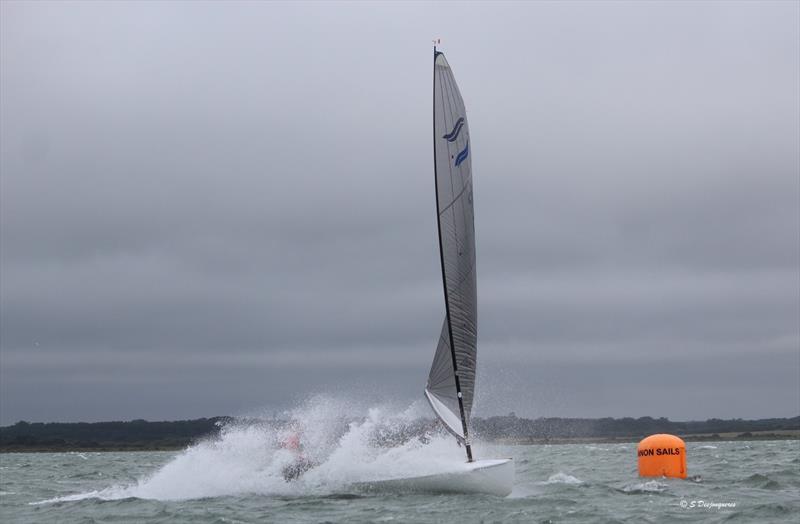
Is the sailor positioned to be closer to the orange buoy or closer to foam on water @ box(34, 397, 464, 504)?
foam on water @ box(34, 397, 464, 504)

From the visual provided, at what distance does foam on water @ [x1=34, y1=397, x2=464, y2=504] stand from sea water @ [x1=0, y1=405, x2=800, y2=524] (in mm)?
36

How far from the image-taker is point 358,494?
2770 centimetres

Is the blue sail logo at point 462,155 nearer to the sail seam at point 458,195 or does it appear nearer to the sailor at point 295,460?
the sail seam at point 458,195

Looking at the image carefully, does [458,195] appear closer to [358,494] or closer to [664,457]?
[358,494]

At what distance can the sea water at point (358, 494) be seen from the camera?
23.1m

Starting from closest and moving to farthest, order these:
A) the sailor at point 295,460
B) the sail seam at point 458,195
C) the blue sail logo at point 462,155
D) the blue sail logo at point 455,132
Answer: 1. the sail seam at point 458,195
2. the blue sail logo at point 455,132
3. the blue sail logo at point 462,155
4. the sailor at point 295,460

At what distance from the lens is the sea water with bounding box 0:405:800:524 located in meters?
23.1

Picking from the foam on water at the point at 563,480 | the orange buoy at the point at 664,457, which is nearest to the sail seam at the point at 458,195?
the orange buoy at the point at 664,457

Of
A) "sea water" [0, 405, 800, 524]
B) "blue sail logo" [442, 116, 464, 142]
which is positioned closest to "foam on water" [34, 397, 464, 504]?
"sea water" [0, 405, 800, 524]

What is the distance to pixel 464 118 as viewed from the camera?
2856cm

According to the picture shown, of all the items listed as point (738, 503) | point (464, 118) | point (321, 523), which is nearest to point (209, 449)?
point (321, 523)

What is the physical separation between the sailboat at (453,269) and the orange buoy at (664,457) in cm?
688

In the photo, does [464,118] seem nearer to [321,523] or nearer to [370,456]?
[370,456]

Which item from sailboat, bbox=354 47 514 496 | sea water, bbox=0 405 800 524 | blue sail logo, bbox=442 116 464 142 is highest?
blue sail logo, bbox=442 116 464 142
